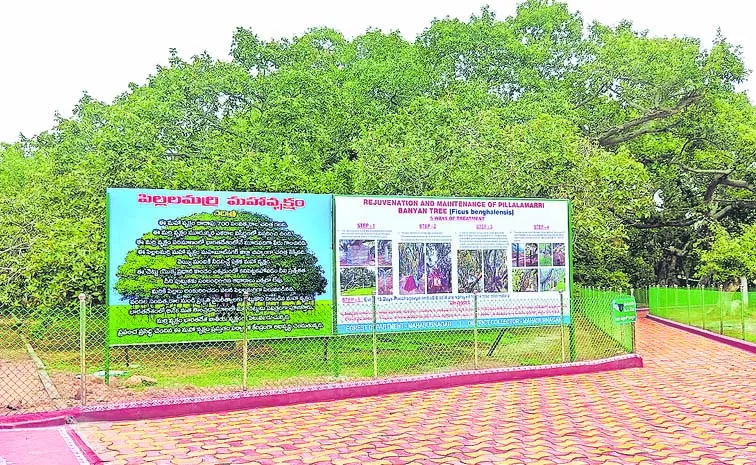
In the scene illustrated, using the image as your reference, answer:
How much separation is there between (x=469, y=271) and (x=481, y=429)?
479cm

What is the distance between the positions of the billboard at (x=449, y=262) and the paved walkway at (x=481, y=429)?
60.8 inches

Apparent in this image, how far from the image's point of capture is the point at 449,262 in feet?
42.1

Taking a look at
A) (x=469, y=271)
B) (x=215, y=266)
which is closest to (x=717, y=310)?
(x=469, y=271)

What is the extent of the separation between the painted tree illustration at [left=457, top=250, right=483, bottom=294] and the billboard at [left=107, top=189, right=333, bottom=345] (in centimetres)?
222

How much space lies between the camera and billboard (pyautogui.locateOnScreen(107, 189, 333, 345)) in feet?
34.7

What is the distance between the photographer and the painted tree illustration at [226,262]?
419 inches

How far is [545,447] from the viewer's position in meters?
7.48

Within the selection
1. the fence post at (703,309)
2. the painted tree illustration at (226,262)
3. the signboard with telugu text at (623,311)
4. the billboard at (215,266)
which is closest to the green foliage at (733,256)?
the fence post at (703,309)

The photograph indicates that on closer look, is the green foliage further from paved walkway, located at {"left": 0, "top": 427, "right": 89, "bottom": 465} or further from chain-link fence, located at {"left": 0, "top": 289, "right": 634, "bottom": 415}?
paved walkway, located at {"left": 0, "top": 427, "right": 89, "bottom": 465}

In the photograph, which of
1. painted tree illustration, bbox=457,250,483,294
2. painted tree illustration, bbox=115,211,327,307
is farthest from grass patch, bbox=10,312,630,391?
painted tree illustration, bbox=115,211,327,307

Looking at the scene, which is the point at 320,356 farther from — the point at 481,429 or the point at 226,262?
the point at 481,429

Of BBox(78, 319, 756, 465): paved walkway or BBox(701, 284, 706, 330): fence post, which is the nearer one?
BBox(78, 319, 756, 465): paved walkway

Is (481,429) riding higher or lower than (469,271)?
lower

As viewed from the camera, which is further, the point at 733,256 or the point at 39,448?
the point at 733,256
